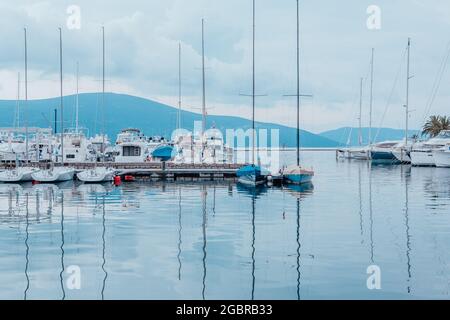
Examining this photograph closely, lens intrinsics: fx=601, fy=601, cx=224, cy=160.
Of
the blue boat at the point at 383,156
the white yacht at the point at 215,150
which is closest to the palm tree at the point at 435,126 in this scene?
the blue boat at the point at 383,156

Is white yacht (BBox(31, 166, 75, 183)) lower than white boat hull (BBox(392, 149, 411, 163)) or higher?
lower

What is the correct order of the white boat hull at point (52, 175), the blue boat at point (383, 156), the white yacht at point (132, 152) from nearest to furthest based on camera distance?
the white boat hull at point (52, 175), the white yacht at point (132, 152), the blue boat at point (383, 156)

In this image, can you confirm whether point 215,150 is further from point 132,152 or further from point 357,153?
point 357,153

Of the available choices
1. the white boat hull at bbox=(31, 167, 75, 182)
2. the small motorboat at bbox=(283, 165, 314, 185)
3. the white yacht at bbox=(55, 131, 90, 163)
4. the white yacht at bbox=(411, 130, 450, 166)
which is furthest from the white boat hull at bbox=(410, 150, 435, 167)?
the white boat hull at bbox=(31, 167, 75, 182)

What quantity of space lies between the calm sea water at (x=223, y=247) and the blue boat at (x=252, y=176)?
36.2 ft

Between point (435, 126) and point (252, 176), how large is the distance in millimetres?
79895

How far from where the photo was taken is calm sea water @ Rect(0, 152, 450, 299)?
14547 millimetres

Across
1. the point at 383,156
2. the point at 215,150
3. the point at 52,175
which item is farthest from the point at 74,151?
the point at 383,156

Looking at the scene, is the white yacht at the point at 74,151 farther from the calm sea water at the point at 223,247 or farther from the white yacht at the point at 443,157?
the white yacht at the point at 443,157

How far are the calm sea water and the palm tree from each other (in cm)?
8549

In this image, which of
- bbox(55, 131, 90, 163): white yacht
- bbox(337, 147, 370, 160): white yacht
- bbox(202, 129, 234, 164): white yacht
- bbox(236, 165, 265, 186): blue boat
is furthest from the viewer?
bbox(337, 147, 370, 160): white yacht

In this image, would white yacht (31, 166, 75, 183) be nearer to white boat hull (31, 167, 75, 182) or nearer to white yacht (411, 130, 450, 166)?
white boat hull (31, 167, 75, 182)

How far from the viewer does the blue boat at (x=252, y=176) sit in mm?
49094
